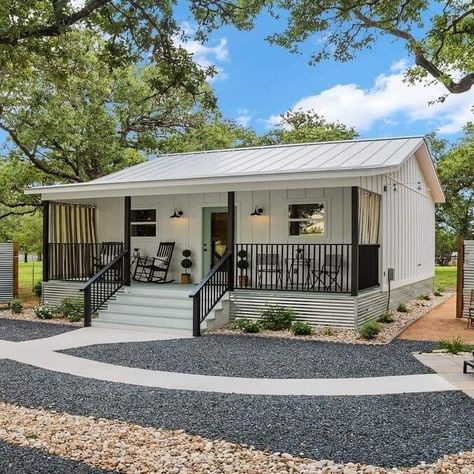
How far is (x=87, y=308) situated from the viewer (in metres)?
11.0

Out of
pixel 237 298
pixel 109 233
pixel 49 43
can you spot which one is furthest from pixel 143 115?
pixel 49 43

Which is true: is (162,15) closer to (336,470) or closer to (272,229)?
(336,470)

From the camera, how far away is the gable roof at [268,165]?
10.2 meters

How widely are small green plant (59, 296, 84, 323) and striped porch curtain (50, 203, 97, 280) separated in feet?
4.47

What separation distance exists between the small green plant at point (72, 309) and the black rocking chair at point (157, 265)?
2041 mm

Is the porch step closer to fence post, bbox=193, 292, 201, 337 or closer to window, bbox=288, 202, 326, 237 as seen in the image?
fence post, bbox=193, 292, 201, 337

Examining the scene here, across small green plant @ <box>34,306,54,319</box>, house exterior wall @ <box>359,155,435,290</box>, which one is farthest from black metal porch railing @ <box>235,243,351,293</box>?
small green plant @ <box>34,306,54,319</box>

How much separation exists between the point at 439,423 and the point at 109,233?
1171 cm

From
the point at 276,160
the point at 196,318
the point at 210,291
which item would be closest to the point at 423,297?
the point at 276,160

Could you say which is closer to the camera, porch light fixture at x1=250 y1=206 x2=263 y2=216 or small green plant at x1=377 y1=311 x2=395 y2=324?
small green plant at x1=377 y1=311 x2=395 y2=324

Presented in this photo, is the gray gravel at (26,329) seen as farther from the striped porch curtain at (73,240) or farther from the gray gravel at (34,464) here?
the gray gravel at (34,464)

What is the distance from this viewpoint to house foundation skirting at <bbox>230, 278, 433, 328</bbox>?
32.7 ft

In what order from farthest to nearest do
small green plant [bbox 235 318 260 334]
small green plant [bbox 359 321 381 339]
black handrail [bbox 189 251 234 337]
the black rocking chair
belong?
the black rocking chair
small green plant [bbox 235 318 260 334]
black handrail [bbox 189 251 234 337]
small green plant [bbox 359 321 381 339]

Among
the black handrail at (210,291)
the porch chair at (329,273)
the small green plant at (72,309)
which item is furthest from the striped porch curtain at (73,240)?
the porch chair at (329,273)
